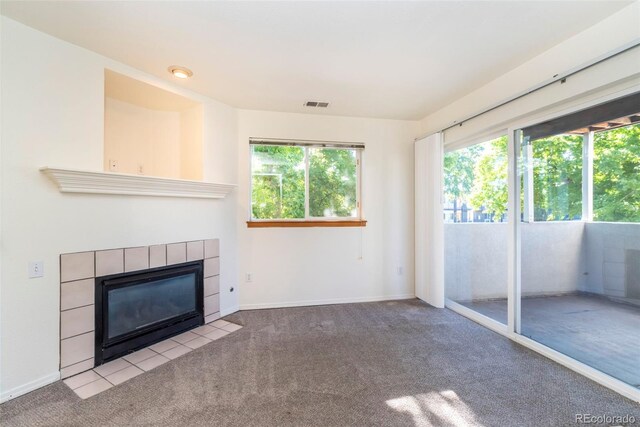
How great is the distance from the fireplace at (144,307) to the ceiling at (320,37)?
73.8 inches

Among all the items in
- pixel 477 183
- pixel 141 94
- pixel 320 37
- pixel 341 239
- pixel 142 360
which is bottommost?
Answer: pixel 142 360

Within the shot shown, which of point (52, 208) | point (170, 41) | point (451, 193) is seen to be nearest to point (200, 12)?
point (170, 41)

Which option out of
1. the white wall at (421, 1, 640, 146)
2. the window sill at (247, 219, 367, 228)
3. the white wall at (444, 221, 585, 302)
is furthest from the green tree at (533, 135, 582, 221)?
the window sill at (247, 219, 367, 228)

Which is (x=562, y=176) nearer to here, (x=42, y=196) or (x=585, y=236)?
(x=585, y=236)

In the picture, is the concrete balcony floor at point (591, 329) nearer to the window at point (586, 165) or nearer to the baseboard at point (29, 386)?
the window at point (586, 165)

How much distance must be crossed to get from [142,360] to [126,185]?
4.80ft

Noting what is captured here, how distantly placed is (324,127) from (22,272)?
3115 millimetres

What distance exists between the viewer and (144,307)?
98.5 inches

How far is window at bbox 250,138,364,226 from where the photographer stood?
11.5ft

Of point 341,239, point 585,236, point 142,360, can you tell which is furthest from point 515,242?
point 142,360

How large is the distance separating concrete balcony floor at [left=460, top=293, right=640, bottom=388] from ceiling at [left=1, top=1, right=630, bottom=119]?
204 centimetres

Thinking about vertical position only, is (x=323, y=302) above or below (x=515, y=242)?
below

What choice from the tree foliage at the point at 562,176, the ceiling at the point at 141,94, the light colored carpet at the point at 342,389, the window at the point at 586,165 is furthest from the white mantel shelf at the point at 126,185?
the window at the point at 586,165

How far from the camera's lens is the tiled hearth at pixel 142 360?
1.95 metres
